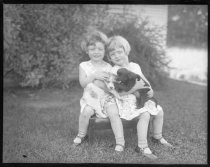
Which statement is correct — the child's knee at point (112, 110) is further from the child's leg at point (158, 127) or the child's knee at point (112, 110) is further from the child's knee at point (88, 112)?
the child's leg at point (158, 127)

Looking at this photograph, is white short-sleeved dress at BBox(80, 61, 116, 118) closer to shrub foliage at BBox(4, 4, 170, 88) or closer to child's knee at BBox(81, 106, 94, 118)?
child's knee at BBox(81, 106, 94, 118)

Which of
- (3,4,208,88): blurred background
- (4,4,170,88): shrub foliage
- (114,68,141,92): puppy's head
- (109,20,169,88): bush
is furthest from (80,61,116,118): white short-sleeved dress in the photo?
(109,20,169,88): bush

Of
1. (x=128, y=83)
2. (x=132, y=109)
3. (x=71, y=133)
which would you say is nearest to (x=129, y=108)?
(x=132, y=109)

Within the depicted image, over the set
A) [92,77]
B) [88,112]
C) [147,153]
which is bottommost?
[147,153]

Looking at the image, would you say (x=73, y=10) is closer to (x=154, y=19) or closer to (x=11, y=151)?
(x=154, y=19)

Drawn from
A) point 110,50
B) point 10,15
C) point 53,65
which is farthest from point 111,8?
point 110,50

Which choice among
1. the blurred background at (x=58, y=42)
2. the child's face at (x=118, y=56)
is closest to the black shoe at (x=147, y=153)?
the child's face at (x=118, y=56)

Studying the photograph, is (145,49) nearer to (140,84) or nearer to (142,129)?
(140,84)
